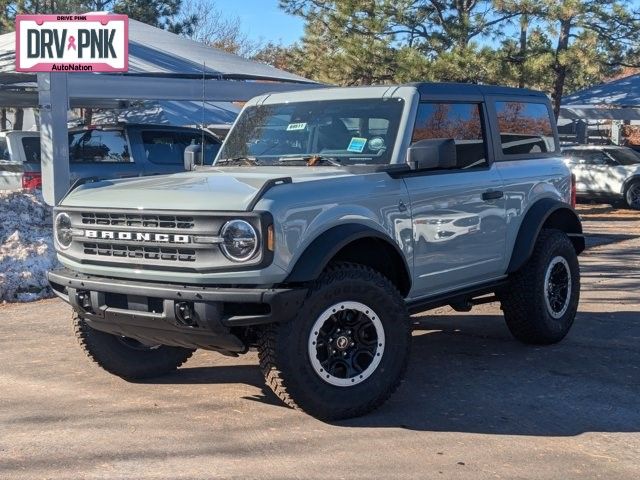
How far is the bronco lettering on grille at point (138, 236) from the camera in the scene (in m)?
5.22

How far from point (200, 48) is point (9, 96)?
13.2ft

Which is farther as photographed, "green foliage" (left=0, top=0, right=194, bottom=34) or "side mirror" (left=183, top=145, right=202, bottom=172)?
"green foliage" (left=0, top=0, right=194, bottom=34)

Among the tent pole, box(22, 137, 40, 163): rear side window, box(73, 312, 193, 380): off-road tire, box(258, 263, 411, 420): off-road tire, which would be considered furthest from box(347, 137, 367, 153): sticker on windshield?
box(22, 137, 40, 163): rear side window

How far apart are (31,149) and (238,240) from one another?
10237mm

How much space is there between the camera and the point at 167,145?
15.0m

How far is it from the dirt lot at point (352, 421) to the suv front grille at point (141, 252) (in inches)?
38.5

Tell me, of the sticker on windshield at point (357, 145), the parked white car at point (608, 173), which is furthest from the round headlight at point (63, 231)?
the parked white car at point (608, 173)

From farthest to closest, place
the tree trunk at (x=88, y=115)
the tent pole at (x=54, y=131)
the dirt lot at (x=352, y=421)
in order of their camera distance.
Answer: the tree trunk at (x=88, y=115), the tent pole at (x=54, y=131), the dirt lot at (x=352, y=421)

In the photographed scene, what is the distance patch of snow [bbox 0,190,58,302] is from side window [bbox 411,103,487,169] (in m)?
5.16

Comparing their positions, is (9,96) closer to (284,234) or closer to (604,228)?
(604,228)

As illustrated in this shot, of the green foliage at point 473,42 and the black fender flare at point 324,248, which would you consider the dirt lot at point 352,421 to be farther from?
the green foliage at point 473,42

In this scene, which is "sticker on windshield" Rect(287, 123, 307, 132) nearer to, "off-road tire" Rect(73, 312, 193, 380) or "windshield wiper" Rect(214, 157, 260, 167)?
"windshield wiper" Rect(214, 157, 260, 167)

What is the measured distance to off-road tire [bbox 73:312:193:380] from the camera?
628 centimetres

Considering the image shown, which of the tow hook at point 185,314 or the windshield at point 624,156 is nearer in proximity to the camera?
the tow hook at point 185,314
